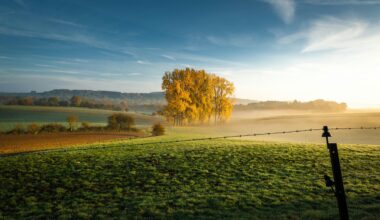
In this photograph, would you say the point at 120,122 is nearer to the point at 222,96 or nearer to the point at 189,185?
the point at 222,96

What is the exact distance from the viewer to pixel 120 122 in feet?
180

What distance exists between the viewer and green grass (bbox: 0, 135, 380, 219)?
10.4m

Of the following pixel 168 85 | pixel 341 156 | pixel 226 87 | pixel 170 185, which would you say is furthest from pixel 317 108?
pixel 170 185

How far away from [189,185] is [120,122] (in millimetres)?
43627

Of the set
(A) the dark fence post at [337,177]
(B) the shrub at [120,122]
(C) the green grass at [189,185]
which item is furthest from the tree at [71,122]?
(A) the dark fence post at [337,177]

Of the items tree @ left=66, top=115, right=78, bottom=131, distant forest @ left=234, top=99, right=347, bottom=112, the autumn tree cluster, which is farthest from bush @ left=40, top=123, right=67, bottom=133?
distant forest @ left=234, top=99, right=347, bottom=112

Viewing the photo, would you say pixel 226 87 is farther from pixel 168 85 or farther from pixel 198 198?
pixel 198 198

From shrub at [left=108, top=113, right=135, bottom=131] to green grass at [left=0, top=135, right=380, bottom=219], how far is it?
1257 inches

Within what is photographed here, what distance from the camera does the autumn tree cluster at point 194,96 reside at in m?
61.5

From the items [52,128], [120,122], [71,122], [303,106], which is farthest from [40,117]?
[303,106]

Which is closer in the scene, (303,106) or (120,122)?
(120,122)

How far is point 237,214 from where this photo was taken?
9891mm

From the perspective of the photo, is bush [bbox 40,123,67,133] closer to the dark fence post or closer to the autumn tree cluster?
the autumn tree cluster

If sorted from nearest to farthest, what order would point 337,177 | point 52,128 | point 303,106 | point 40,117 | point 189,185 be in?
point 337,177 → point 189,185 → point 52,128 → point 40,117 → point 303,106
